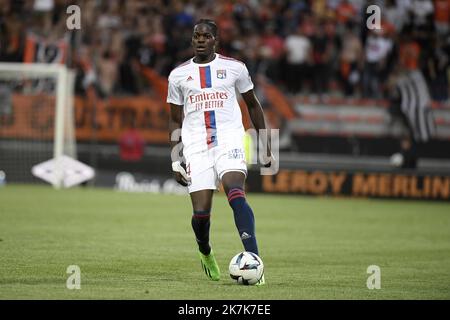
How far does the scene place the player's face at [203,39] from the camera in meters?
10.0

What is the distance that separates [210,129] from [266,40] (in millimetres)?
16647

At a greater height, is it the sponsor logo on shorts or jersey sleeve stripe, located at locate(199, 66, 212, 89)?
jersey sleeve stripe, located at locate(199, 66, 212, 89)

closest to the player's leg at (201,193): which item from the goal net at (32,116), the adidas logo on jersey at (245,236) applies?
the adidas logo on jersey at (245,236)

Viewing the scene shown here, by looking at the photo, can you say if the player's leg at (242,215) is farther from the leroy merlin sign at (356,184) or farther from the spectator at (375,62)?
the spectator at (375,62)

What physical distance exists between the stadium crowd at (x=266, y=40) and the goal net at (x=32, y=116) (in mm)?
646

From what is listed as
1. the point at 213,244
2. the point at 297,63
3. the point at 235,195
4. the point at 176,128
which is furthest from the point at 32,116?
the point at 235,195

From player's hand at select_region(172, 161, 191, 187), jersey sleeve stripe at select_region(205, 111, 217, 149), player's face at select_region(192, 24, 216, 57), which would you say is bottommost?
player's hand at select_region(172, 161, 191, 187)

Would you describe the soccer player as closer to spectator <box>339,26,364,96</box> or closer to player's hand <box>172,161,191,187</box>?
player's hand <box>172,161,191,187</box>

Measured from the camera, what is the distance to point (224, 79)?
10.2 m

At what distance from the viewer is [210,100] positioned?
10227 millimetres

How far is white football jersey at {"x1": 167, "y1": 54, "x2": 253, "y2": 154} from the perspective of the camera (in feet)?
33.5

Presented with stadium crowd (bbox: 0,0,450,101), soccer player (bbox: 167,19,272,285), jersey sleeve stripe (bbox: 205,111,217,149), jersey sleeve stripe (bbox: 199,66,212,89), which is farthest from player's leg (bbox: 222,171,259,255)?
stadium crowd (bbox: 0,0,450,101)

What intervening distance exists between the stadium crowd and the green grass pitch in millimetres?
3238

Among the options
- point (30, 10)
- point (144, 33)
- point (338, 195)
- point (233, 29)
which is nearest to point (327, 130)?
point (338, 195)
